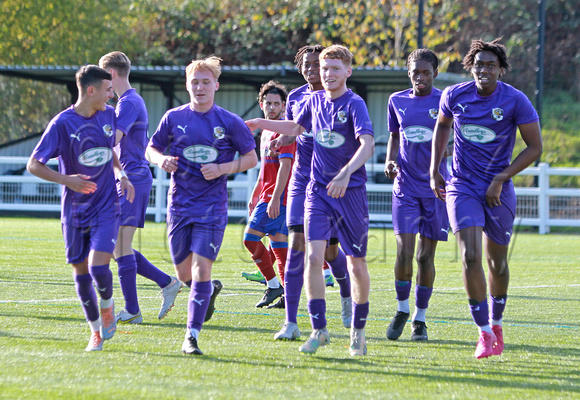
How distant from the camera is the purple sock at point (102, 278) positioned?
18.3 ft

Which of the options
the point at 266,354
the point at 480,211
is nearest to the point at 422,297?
the point at 480,211

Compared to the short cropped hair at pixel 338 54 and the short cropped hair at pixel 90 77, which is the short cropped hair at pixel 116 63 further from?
the short cropped hair at pixel 338 54

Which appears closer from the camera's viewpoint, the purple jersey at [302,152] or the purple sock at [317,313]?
the purple sock at [317,313]

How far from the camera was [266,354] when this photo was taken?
5.54 m

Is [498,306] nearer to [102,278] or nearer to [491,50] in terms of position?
[491,50]

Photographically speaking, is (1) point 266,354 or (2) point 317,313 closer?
(1) point 266,354

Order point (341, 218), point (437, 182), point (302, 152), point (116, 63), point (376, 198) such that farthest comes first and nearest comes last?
point (376, 198)
point (116, 63)
point (302, 152)
point (437, 182)
point (341, 218)

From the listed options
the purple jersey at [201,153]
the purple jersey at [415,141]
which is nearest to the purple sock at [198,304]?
the purple jersey at [201,153]

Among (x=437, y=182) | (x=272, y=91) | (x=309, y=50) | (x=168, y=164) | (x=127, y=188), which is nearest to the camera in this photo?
(x=168, y=164)

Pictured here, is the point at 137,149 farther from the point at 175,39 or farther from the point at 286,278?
the point at 175,39

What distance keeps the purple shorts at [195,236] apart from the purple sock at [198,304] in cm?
21

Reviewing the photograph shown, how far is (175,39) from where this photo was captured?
3722 centimetres

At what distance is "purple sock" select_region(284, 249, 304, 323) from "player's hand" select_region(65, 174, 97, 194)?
5.01ft

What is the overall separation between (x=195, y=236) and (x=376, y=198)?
14432 mm
